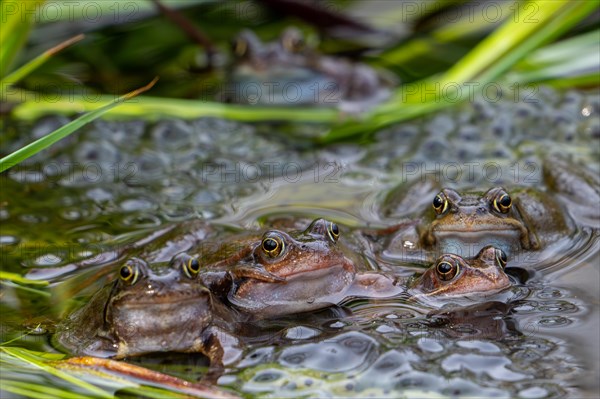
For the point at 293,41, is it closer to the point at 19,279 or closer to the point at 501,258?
the point at 19,279

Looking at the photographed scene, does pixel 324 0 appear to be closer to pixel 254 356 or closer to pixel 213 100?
pixel 213 100

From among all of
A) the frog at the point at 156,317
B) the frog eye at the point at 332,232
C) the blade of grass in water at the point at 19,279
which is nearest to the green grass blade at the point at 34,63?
the blade of grass in water at the point at 19,279

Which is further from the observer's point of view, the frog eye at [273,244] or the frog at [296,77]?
the frog at [296,77]

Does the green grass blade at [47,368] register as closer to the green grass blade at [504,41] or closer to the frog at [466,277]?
the frog at [466,277]

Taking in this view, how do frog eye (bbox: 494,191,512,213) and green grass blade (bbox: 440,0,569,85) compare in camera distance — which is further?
green grass blade (bbox: 440,0,569,85)

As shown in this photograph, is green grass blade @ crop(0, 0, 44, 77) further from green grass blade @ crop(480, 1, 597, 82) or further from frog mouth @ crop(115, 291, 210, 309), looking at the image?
green grass blade @ crop(480, 1, 597, 82)

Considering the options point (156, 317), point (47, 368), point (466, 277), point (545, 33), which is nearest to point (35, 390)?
point (47, 368)

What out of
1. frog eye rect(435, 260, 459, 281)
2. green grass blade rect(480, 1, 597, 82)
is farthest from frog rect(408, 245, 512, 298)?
green grass blade rect(480, 1, 597, 82)
